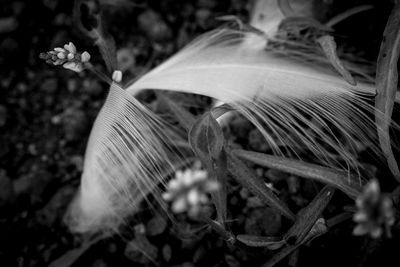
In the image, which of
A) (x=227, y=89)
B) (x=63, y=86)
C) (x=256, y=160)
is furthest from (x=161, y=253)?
(x=63, y=86)

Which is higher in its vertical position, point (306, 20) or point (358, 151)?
point (306, 20)

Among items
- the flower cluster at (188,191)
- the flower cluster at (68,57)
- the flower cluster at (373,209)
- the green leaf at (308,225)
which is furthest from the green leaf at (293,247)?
the flower cluster at (68,57)

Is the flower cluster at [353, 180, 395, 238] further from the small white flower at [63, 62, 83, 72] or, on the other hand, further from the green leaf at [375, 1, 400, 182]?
the small white flower at [63, 62, 83, 72]

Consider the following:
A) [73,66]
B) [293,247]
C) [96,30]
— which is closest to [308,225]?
[293,247]

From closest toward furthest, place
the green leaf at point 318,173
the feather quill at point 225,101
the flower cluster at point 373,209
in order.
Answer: the flower cluster at point 373,209 < the green leaf at point 318,173 < the feather quill at point 225,101

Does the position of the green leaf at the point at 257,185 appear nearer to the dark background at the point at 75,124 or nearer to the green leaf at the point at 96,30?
the dark background at the point at 75,124

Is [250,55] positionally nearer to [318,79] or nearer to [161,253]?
[318,79]

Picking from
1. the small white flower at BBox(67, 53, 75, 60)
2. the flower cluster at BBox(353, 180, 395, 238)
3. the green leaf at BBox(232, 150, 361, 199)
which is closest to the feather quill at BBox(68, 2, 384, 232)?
the green leaf at BBox(232, 150, 361, 199)
